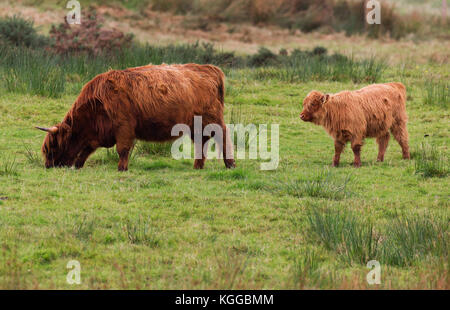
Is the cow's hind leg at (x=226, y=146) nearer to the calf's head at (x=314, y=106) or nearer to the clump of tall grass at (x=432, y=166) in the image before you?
the calf's head at (x=314, y=106)

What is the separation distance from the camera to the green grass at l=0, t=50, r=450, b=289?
4930 millimetres

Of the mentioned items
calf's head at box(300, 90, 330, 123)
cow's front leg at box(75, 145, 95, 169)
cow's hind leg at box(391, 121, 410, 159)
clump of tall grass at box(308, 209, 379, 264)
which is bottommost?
cow's front leg at box(75, 145, 95, 169)

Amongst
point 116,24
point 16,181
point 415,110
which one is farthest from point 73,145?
point 116,24

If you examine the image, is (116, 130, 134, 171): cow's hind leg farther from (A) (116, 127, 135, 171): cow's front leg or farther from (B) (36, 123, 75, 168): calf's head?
(B) (36, 123, 75, 168): calf's head

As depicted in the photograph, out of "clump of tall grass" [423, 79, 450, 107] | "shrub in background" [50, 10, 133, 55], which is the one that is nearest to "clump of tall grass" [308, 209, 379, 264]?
"clump of tall grass" [423, 79, 450, 107]

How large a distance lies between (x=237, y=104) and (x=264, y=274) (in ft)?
27.5

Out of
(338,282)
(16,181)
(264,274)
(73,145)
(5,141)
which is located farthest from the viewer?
(5,141)

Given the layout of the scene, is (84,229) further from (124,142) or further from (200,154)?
(200,154)

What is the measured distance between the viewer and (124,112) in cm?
830

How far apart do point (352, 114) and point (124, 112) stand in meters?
2.83

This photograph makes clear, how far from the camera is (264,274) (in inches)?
199

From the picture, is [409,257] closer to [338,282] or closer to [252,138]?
[338,282]

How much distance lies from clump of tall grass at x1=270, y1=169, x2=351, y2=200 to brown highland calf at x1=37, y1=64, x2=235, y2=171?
1.65 metres

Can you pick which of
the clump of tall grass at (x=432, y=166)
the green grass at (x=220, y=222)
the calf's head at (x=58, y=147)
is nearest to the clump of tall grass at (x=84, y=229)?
the green grass at (x=220, y=222)
